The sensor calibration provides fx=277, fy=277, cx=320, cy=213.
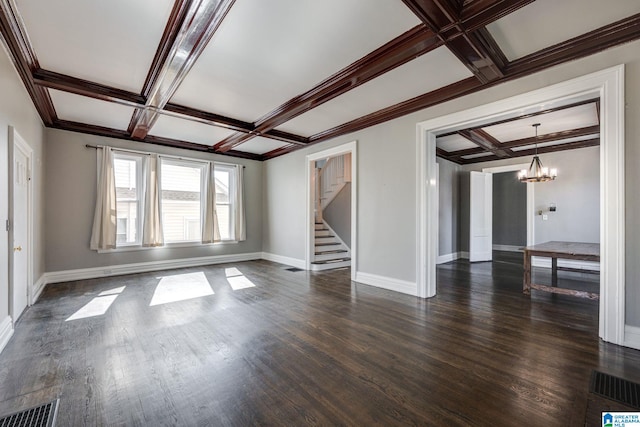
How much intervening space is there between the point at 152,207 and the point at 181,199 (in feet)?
2.23

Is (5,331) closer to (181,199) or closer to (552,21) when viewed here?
(181,199)

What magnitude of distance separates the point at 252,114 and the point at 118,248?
3650 mm

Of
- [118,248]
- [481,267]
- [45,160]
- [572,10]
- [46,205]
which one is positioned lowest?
[481,267]

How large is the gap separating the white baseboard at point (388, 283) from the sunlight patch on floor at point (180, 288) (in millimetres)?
2420

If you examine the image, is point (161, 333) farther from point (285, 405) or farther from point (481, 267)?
point (481, 267)

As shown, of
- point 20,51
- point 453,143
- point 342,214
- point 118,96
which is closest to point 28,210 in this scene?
point 118,96

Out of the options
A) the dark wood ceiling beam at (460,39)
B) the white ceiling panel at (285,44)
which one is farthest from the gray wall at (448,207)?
the white ceiling panel at (285,44)

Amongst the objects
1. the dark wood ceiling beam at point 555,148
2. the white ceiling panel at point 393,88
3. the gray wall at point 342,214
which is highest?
the white ceiling panel at point 393,88

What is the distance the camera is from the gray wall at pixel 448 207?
22.7 ft

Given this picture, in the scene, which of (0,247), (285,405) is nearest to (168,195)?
(0,247)

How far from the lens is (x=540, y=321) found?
3014 millimetres

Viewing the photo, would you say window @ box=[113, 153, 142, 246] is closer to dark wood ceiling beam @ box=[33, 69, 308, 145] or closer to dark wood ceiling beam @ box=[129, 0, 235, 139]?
dark wood ceiling beam @ box=[33, 69, 308, 145]

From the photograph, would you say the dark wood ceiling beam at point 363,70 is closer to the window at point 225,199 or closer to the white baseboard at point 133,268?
the window at point 225,199

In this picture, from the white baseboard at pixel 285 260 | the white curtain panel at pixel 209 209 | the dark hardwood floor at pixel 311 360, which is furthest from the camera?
the white curtain panel at pixel 209 209
